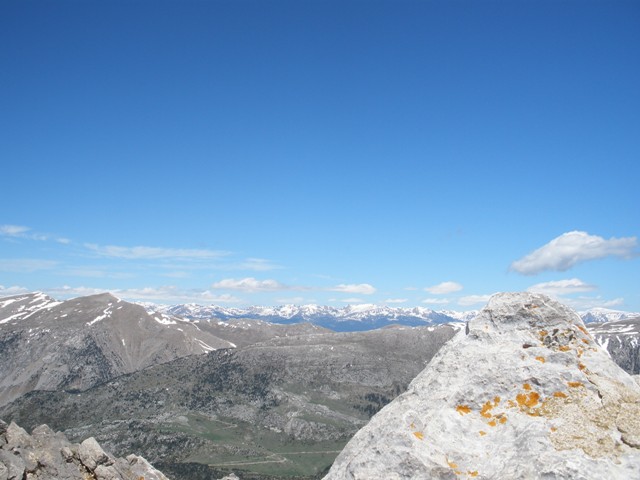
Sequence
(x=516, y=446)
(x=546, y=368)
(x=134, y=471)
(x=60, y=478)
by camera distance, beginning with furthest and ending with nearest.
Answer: (x=134, y=471), (x=60, y=478), (x=546, y=368), (x=516, y=446)

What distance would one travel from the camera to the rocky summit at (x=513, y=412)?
9812mm

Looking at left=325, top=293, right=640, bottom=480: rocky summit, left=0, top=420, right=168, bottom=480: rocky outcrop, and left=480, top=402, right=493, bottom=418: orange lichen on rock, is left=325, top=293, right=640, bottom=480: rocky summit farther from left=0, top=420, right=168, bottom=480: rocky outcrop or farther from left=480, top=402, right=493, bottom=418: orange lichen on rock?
left=0, top=420, right=168, bottom=480: rocky outcrop

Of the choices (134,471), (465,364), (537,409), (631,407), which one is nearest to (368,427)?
(465,364)

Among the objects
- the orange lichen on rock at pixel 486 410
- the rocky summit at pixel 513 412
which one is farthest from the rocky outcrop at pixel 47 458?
the orange lichen on rock at pixel 486 410

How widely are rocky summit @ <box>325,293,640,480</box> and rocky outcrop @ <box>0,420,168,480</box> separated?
872 inches

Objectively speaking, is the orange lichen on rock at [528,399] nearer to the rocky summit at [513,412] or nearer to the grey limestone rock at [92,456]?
the rocky summit at [513,412]

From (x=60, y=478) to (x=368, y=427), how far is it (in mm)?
23320

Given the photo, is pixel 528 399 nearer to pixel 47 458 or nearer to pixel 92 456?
pixel 47 458

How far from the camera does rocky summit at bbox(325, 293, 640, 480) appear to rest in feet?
32.2

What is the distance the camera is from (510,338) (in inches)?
519

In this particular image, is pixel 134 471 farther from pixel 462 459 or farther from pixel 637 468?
pixel 637 468

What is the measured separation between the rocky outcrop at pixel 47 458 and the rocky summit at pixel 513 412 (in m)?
22.2

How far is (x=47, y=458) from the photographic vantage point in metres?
28.0

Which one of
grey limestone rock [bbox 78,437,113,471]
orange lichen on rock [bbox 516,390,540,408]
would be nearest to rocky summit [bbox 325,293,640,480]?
orange lichen on rock [bbox 516,390,540,408]
